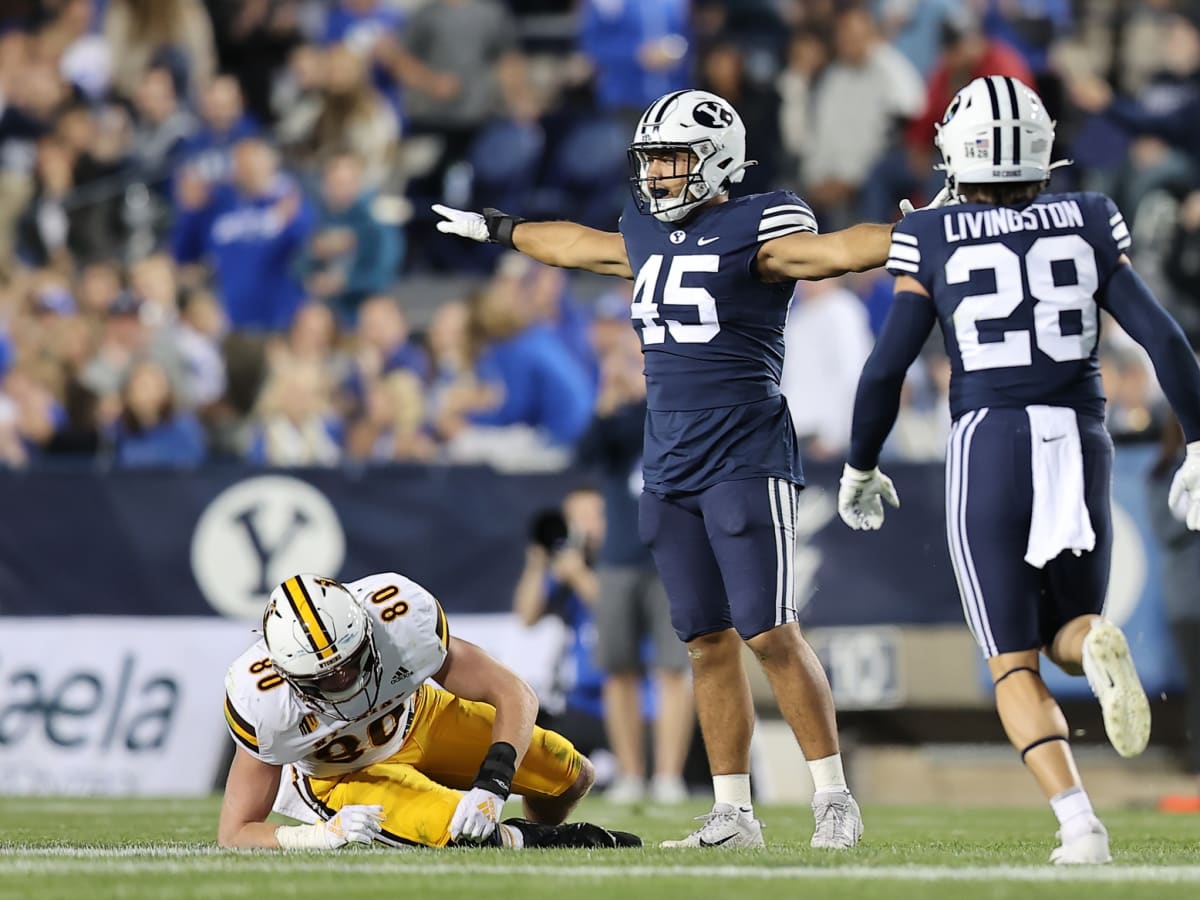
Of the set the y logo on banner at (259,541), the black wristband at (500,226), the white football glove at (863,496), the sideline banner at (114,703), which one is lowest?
the sideline banner at (114,703)

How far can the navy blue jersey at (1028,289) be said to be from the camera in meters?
4.87

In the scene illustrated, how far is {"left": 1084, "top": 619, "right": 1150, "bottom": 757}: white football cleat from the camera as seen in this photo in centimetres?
458

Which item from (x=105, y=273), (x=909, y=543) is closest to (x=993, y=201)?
(x=909, y=543)

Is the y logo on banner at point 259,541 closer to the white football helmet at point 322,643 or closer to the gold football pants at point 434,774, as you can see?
the gold football pants at point 434,774

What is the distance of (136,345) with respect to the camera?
39.0 ft

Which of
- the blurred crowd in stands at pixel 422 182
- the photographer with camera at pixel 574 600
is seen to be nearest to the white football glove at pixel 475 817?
the photographer with camera at pixel 574 600

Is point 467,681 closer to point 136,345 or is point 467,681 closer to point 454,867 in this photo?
point 454,867

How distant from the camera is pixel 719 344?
19.1 feet

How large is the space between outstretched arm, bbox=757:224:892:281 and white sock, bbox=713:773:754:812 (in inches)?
57.6

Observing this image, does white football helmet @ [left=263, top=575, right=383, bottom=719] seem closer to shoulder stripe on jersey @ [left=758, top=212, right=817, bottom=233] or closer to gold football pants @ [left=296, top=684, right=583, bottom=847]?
gold football pants @ [left=296, top=684, right=583, bottom=847]

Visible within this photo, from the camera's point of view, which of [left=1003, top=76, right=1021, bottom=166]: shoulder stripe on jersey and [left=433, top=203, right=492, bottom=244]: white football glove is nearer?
[left=1003, top=76, right=1021, bottom=166]: shoulder stripe on jersey

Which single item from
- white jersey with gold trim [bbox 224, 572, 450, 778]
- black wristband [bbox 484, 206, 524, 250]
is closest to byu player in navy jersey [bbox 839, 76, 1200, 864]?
white jersey with gold trim [bbox 224, 572, 450, 778]

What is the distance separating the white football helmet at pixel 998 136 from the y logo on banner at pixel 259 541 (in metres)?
5.55

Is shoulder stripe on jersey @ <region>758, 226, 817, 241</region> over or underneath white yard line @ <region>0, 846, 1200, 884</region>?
over
